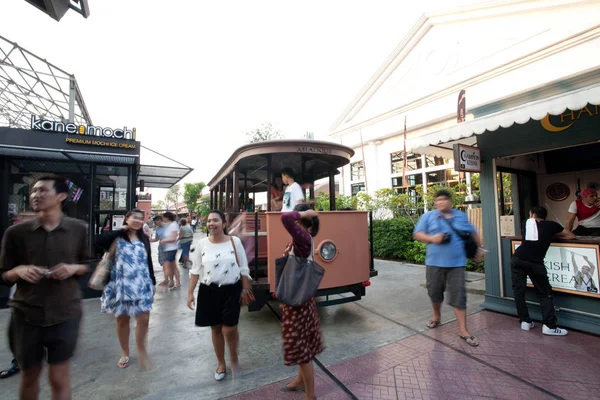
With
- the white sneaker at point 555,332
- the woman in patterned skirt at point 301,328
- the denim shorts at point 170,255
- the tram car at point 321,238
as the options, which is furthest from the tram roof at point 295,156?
the white sneaker at point 555,332

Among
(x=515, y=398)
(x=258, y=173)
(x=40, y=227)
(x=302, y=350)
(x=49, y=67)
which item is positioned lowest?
(x=515, y=398)

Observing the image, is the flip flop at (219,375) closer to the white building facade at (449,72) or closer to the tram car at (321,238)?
the tram car at (321,238)

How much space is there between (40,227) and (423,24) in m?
18.0

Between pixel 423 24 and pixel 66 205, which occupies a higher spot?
pixel 423 24

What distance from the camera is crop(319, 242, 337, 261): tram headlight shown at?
393cm

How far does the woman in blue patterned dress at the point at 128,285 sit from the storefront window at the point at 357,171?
16.6 m

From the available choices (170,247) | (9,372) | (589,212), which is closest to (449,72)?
(589,212)

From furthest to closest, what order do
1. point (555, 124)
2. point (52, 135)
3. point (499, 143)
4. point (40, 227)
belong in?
point (52, 135) < point (499, 143) < point (555, 124) < point (40, 227)

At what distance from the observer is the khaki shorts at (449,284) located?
3.55 meters

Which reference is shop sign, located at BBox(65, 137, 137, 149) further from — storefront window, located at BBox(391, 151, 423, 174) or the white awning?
storefront window, located at BBox(391, 151, 423, 174)

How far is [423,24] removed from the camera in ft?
50.0

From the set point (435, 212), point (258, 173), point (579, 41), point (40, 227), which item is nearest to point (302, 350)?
point (40, 227)

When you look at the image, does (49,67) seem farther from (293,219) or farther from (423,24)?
(423,24)

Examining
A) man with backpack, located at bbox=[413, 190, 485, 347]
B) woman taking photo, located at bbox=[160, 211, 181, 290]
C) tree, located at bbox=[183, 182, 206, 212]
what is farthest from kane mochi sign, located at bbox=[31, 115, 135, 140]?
tree, located at bbox=[183, 182, 206, 212]
